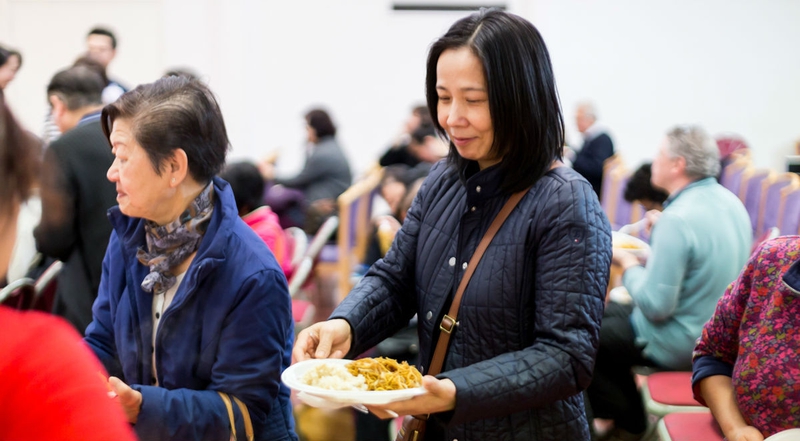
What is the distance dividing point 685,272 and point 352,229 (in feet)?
7.62

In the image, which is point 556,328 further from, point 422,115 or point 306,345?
point 422,115

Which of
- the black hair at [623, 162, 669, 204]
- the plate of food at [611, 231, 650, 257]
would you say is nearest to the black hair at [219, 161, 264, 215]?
the plate of food at [611, 231, 650, 257]

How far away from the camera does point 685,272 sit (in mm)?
2930

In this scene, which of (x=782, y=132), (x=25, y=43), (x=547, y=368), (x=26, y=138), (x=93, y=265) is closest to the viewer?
(x=26, y=138)

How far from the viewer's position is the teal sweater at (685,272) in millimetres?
2871

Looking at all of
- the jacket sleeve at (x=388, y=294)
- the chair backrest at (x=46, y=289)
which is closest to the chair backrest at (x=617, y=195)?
the chair backrest at (x=46, y=289)

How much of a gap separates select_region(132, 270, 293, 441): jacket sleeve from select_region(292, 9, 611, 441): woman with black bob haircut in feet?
0.41

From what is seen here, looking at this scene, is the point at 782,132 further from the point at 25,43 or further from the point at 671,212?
the point at 25,43

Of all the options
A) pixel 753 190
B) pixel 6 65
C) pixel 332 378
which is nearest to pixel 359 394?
pixel 332 378

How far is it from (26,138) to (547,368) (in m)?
0.88

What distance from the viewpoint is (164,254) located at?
168 centimetres

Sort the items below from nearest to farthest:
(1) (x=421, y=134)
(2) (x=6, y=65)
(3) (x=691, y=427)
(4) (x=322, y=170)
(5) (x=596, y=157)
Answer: (3) (x=691, y=427), (2) (x=6, y=65), (1) (x=421, y=134), (4) (x=322, y=170), (5) (x=596, y=157)

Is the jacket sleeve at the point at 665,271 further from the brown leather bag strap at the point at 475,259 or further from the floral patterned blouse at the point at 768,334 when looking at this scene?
the brown leather bag strap at the point at 475,259

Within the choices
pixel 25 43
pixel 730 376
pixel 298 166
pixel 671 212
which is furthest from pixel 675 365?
pixel 25 43
